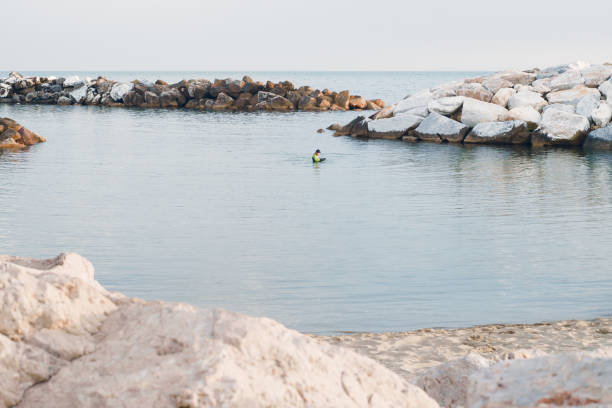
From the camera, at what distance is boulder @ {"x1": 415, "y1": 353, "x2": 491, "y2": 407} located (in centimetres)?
463

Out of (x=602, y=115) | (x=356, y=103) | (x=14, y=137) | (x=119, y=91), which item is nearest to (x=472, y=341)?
(x=602, y=115)

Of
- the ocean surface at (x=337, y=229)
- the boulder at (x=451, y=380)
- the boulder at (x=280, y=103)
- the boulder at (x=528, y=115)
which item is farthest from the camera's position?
the boulder at (x=280, y=103)

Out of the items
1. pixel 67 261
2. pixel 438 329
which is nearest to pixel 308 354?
pixel 67 261

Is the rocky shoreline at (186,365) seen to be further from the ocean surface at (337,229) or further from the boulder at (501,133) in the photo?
the boulder at (501,133)

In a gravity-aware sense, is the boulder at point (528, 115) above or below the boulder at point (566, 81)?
below

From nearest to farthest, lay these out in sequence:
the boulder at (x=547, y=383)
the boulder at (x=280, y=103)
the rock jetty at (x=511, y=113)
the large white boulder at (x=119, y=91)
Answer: the boulder at (x=547, y=383)
the rock jetty at (x=511, y=113)
the boulder at (x=280, y=103)
the large white boulder at (x=119, y=91)

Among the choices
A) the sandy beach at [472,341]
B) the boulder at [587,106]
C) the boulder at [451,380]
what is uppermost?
the boulder at [587,106]

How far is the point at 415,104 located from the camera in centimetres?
3912

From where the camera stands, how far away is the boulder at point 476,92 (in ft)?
123

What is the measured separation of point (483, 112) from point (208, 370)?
34.3 m

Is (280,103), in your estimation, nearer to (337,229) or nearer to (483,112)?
(483,112)

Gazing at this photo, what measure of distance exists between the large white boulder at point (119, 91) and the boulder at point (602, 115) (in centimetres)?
5206

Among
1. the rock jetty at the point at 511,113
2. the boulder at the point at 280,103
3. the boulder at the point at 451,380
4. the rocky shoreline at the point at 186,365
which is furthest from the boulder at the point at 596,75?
the rocky shoreline at the point at 186,365

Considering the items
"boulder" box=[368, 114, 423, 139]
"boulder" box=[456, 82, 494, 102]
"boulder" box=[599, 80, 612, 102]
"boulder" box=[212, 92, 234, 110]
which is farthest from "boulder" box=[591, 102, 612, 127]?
"boulder" box=[212, 92, 234, 110]
